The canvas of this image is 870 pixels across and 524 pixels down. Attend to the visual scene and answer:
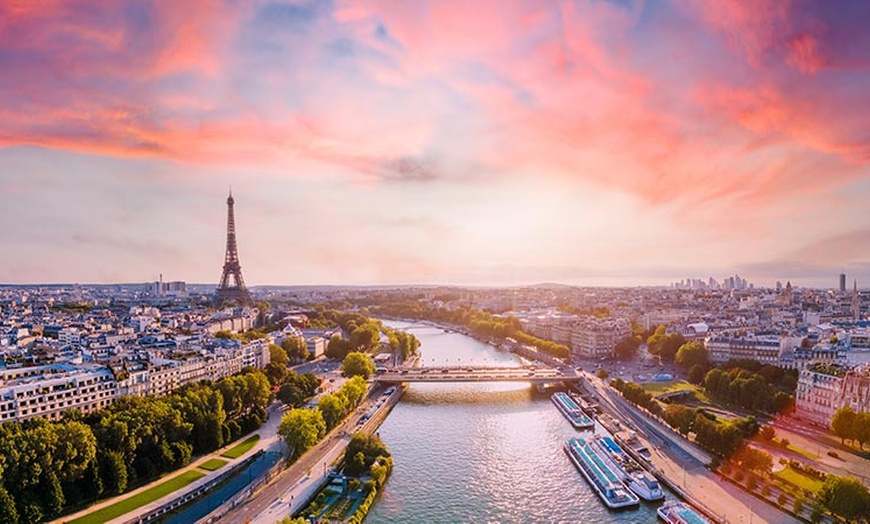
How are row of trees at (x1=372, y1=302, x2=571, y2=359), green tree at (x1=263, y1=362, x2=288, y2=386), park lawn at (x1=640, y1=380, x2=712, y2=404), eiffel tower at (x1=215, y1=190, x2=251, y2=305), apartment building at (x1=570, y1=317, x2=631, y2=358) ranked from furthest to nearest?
eiffel tower at (x1=215, y1=190, x2=251, y2=305), row of trees at (x1=372, y1=302, x2=571, y2=359), apartment building at (x1=570, y1=317, x2=631, y2=358), green tree at (x1=263, y1=362, x2=288, y2=386), park lawn at (x1=640, y1=380, x2=712, y2=404)

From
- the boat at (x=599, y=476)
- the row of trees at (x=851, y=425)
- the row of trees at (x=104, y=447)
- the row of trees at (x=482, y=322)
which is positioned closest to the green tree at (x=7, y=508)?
the row of trees at (x=104, y=447)

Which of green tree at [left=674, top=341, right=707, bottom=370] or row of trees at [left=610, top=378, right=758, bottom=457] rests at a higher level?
green tree at [left=674, top=341, right=707, bottom=370]

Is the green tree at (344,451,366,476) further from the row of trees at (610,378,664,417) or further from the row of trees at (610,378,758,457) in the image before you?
the row of trees at (610,378,664,417)

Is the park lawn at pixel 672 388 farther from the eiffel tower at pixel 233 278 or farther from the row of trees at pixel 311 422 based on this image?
the eiffel tower at pixel 233 278

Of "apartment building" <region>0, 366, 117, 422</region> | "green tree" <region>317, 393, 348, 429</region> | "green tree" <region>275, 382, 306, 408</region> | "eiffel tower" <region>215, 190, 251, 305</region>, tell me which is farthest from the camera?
"eiffel tower" <region>215, 190, 251, 305</region>

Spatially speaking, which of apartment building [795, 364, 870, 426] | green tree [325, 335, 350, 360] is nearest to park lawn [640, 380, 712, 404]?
apartment building [795, 364, 870, 426]

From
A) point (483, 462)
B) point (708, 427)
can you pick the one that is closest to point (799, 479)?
point (708, 427)
